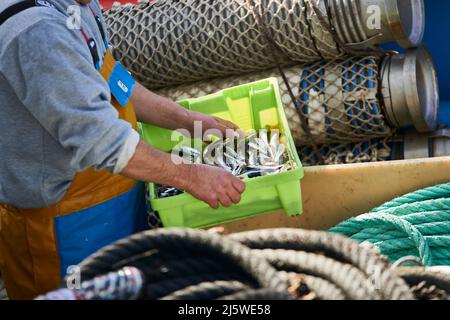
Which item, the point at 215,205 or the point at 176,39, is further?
the point at 176,39

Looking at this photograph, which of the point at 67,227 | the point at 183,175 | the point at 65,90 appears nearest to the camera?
the point at 65,90

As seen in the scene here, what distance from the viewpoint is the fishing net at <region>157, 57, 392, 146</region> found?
10.6 feet

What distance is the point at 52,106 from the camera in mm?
1945

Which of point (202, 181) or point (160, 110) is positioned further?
point (160, 110)

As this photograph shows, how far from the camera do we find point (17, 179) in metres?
2.26

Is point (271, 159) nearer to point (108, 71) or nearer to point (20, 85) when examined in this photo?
point (108, 71)

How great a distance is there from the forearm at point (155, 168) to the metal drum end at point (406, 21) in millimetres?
1440

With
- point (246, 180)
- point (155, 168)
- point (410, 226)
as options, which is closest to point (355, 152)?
point (410, 226)

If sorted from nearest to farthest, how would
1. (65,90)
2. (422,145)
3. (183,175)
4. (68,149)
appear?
(65,90) < (68,149) < (183,175) < (422,145)

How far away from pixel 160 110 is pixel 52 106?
36.8 inches

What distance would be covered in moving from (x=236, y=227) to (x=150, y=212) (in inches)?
15.4

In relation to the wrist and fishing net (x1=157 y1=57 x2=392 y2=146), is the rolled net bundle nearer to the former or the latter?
fishing net (x1=157 y1=57 x2=392 y2=146)

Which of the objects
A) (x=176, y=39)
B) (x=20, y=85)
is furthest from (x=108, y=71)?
(x=176, y=39)

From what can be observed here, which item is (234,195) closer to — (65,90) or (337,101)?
(65,90)
